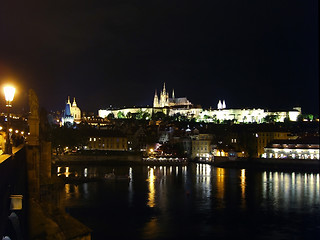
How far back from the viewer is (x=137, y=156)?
1820 inches

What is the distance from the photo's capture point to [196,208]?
1980 centimetres

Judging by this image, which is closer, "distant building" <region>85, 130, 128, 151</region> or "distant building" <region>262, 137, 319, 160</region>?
"distant building" <region>262, 137, 319, 160</region>

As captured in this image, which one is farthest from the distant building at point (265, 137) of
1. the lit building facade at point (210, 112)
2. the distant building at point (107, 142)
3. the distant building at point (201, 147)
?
the lit building facade at point (210, 112)

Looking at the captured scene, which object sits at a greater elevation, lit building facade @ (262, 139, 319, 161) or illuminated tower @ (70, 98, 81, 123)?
illuminated tower @ (70, 98, 81, 123)

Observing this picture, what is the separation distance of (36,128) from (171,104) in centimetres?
11698

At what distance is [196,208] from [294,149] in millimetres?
28868

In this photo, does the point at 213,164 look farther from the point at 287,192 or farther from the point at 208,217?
the point at 208,217

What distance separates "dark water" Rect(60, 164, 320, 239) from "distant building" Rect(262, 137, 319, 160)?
16164mm

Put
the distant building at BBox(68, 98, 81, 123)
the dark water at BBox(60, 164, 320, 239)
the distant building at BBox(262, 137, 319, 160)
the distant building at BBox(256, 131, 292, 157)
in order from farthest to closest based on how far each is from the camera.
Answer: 1. the distant building at BBox(68, 98, 81, 123)
2. the distant building at BBox(256, 131, 292, 157)
3. the distant building at BBox(262, 137, 319, 160)
4. the dark water at BBox(60, 164, 320, 239)

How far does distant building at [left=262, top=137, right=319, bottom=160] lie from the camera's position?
1774 inches

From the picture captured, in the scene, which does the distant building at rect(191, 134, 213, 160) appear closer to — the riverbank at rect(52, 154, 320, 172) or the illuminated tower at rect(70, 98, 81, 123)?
the riverbank at rect(52, 154, 320, 172)

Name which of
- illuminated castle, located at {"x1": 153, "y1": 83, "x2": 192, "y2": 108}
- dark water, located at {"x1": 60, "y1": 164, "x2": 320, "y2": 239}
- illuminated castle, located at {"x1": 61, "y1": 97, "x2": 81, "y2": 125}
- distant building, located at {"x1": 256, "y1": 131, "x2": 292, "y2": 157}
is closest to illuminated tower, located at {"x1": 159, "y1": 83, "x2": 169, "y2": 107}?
illuminated castle, located at {"x1": 153, "y1": 83, "x2": 192, "y2": 108}

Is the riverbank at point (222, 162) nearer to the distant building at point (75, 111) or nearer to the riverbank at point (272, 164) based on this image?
the riverbank at point (272, 164)

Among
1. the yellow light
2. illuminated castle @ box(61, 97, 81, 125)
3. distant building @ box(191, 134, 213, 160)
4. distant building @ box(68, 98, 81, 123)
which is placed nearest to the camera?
the yellow light
